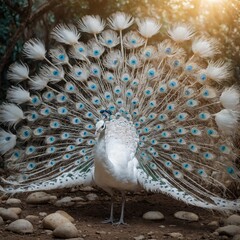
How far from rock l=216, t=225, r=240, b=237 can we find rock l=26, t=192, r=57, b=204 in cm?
154

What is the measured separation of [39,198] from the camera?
4441 millimetres

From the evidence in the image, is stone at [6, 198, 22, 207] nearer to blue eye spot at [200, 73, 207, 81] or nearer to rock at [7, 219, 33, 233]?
rock at [7, 219, 33, 233]

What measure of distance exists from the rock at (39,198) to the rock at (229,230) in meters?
1.54

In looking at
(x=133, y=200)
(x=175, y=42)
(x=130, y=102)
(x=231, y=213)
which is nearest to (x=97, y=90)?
(x=130, y=102)

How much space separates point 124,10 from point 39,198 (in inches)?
103

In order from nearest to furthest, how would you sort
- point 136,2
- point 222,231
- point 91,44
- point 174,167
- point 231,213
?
point 222,231, point 231,213, point 174,167, point 91,44, point 136,2

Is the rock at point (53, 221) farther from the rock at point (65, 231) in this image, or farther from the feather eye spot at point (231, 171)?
the feather eye spot at point (231, 171)

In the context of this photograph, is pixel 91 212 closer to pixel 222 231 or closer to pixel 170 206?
pixel 170 206

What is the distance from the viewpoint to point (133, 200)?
4680 mm

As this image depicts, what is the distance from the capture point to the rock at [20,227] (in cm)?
349

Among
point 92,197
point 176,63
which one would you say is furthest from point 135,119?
point 92,197

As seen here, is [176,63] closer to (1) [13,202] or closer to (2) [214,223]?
(2) [214,223]

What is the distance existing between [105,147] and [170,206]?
1064 millimetres

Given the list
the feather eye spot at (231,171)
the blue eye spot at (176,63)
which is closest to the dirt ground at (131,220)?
the feather eye spot at (231,171)
